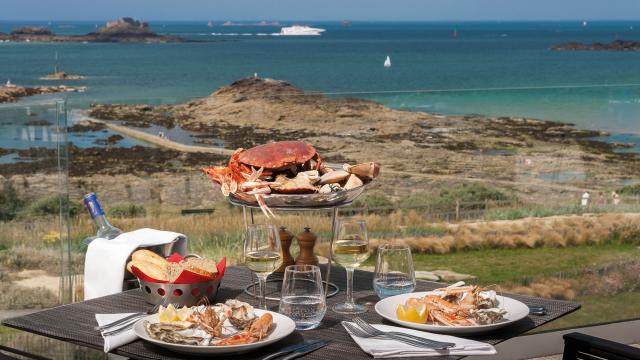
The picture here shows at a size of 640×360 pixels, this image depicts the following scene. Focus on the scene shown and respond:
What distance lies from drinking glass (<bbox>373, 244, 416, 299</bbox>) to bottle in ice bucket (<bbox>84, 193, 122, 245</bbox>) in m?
0.89

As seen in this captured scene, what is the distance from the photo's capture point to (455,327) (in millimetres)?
2369

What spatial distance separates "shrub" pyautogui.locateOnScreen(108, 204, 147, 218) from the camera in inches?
188

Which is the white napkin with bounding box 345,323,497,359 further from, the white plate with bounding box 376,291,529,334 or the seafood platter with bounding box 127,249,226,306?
the seafood platter with bounding box 127,249,226,306

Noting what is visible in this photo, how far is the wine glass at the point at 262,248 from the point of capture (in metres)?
2.54

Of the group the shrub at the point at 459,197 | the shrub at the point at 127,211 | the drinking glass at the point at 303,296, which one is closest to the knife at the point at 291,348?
the drinking glass at the point at 303,296

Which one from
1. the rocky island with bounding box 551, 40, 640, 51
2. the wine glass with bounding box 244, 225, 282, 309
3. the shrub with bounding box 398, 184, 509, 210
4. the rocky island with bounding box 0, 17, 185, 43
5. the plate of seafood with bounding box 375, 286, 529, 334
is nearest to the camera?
the plate of seafood with bounding box 375, 286, 529, 334

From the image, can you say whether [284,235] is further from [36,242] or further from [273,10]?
[273,10]

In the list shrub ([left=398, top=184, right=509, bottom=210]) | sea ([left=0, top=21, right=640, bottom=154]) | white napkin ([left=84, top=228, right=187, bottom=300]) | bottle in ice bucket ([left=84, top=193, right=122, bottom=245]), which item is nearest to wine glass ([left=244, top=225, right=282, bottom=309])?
bottle in ice bucket ([left=84, top=193, right=122, bottom=245])

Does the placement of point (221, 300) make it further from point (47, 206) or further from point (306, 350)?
point (47, 206)

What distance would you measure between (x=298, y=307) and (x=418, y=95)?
10.5ft

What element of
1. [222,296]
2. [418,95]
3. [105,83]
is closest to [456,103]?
[418,95]

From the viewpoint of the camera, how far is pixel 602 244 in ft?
17.6

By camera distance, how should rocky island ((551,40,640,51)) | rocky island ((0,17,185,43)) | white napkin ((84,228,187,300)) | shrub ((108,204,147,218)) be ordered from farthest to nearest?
rocky island ((0,17,185,43)), rocky island ((551,40,640,51)), shrub ((108,204,147,218)), white napkin ((84,228,187,300))

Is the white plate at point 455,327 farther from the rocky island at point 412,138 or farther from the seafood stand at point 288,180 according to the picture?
the rocky island at point 412,138
